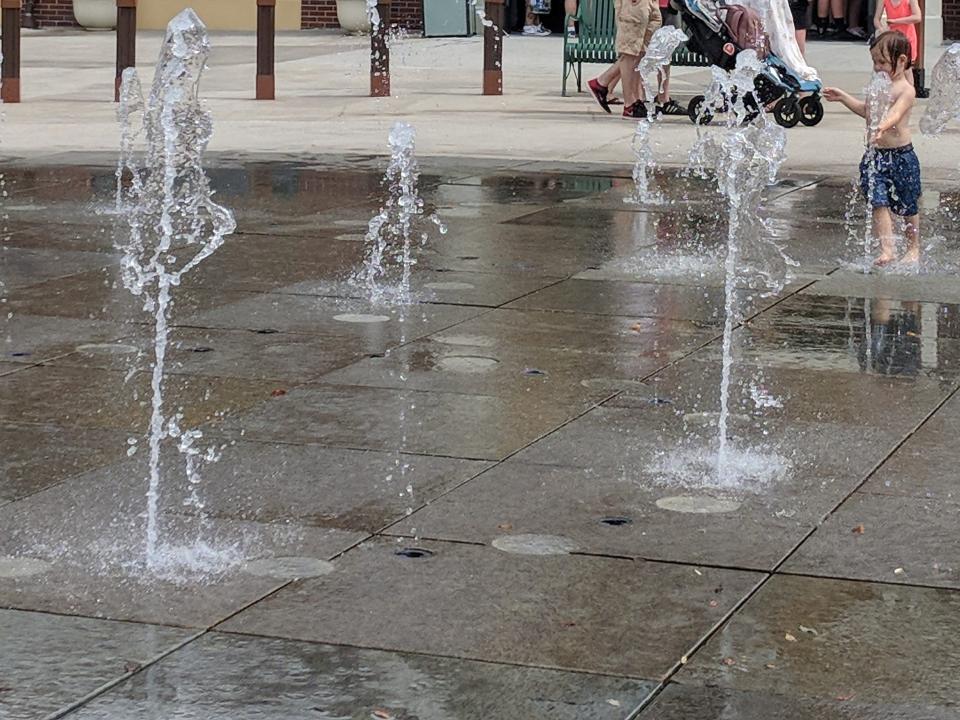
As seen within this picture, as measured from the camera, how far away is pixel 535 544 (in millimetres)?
4859

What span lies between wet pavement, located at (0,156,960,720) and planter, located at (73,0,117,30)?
20.2 m

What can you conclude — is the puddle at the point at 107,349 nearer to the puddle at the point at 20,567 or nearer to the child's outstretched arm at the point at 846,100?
the puddle at the point at 20,567

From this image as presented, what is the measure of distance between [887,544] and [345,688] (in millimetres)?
1673

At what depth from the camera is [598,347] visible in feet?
23.9

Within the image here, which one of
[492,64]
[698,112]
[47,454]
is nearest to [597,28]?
[492,64]

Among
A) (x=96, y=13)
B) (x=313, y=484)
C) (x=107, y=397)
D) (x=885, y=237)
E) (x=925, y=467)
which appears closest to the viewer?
(x=313, y=484)

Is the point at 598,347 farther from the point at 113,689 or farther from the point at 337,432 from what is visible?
the point at 113,689

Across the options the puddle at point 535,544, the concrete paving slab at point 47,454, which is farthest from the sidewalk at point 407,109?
the puddle at point 535,544

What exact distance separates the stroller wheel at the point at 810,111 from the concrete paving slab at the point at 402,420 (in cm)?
991

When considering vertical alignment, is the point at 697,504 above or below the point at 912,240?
below

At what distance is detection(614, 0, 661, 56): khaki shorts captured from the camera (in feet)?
53.6

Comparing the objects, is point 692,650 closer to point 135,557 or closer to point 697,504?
point 697,504

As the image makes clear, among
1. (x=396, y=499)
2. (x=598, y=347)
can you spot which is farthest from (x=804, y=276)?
(x=396, y=499)

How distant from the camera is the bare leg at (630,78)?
16.5m
